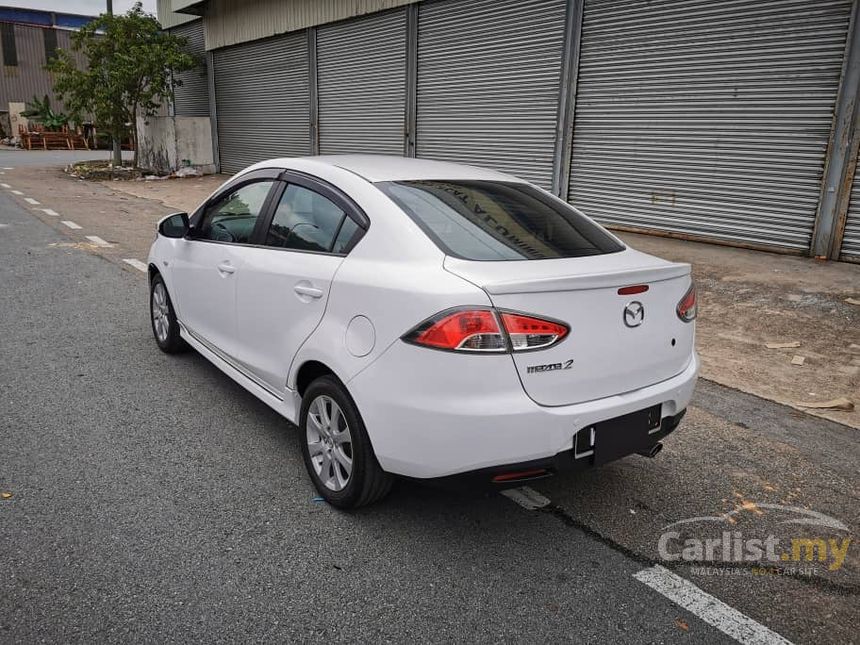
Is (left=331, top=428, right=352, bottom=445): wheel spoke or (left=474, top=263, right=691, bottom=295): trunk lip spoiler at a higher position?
(left=474, top=263, right=691, bottom=295): trunk lip spoiler

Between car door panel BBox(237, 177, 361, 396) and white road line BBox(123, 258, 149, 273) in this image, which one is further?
white road line BBox(123, 258, 149, 273)

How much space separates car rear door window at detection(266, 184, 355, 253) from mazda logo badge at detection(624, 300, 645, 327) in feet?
4.20

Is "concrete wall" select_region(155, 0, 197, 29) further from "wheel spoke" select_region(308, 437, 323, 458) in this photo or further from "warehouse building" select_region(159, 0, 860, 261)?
"wheel spoke" select_region(308, 437, 323, 458)

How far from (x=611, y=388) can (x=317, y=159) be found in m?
2.03

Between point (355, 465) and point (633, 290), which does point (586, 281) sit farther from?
point (355, 465)

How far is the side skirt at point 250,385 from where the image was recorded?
3389mm

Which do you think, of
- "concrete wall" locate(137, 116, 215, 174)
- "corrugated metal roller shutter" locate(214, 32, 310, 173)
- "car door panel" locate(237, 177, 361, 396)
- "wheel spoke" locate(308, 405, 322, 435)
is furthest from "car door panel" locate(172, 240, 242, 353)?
"concrete wall" locate(137, 116, 215, 174)

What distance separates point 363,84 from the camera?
51.2ft

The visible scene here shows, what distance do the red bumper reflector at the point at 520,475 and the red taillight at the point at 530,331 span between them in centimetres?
47

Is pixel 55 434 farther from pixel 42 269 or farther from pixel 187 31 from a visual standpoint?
pixel 187 31

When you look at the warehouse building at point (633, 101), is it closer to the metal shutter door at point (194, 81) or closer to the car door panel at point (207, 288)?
the metal shutter door at point (194, 81)

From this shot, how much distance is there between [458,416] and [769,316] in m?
5.02

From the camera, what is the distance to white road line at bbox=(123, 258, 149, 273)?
8.30 m

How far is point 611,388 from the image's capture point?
2764 mm
